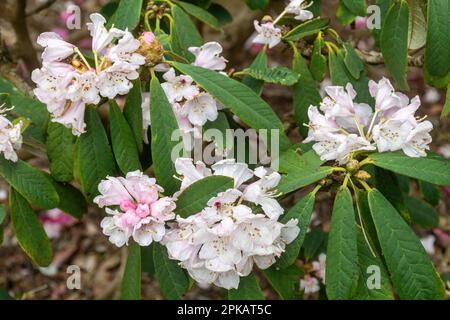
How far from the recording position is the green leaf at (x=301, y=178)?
1.28 m

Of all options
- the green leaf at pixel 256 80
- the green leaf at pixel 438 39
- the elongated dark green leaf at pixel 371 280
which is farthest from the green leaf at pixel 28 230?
the green leaf at pixel 438 39

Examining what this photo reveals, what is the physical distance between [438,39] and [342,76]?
244 mm

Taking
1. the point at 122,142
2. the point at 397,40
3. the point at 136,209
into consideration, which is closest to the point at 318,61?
the point at 397,40

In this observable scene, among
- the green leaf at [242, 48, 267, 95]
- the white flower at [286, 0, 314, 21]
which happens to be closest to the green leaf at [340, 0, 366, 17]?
the white flower at [286, 0, 314, 21]

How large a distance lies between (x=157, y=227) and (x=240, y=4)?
168cm

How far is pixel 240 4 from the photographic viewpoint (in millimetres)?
2723

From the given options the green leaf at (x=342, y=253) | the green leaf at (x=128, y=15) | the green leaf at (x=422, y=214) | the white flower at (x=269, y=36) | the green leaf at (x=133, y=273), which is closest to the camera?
the green leaf at (x=342, y=253)

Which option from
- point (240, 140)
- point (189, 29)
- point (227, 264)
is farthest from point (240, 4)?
point (227, 264)

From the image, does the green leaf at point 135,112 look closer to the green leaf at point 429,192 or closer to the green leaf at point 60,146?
the green leaf at point 60,146

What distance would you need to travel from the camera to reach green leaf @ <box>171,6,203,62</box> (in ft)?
5.12

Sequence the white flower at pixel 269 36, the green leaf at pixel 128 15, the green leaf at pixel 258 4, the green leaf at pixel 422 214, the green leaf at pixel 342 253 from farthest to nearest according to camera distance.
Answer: the green leaf at pixel 422 214 < the green leaf at pixel 258 4 < the white flower at pixel 269 36 < the green leaf at pixel 128 15 < the green leaf at pixel 342 253

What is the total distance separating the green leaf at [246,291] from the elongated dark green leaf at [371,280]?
20cm

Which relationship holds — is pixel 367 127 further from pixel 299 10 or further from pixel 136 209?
pixel 136 209

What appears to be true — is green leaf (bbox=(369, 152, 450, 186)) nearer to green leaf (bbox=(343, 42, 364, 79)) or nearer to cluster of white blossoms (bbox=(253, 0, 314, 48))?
green leaf (bbox=(343, 42, 364, 79))
